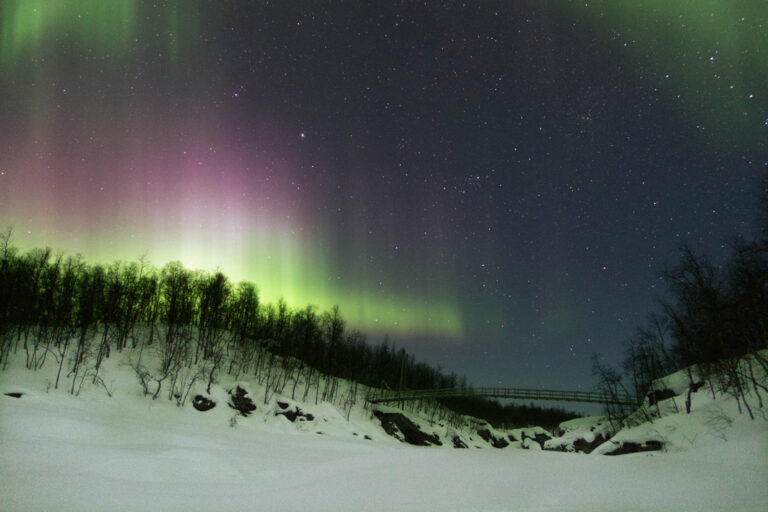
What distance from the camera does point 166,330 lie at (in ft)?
179

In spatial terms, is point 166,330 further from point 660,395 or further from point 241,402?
point 660,395

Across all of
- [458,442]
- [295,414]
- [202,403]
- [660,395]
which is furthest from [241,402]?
[458,442]

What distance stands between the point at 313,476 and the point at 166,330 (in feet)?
173

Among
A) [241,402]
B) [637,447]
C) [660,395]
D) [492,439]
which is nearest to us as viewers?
[637,447]

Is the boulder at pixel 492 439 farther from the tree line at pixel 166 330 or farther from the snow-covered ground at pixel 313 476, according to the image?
the snow-covered ground at pixel 313 476

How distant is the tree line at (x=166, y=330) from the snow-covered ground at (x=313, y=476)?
18.0 meters

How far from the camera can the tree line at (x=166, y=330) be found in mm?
34781

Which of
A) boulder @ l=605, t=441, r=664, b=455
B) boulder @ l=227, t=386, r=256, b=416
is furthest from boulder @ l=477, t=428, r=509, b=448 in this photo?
boulder @ l=605, t=441, r=664, b=455

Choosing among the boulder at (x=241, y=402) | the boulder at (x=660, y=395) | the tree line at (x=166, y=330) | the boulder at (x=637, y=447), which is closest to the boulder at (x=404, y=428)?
the tree line at (x=166, y=330)

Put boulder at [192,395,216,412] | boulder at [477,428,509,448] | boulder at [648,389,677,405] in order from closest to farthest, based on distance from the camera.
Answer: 1. boulder at [192,395,216,412]
2. boulder at [648,389,677,405]
3. boulder at [477,428,509,448]

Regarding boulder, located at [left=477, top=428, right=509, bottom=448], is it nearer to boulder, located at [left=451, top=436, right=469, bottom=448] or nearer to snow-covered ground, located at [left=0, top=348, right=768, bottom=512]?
boulder, located at [left=451, top=436, right=469, bottom=448]

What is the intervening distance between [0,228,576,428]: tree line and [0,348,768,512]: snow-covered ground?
18017mm

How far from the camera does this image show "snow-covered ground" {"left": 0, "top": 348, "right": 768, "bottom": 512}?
25.5ft

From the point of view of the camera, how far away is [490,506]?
7.98 metres
